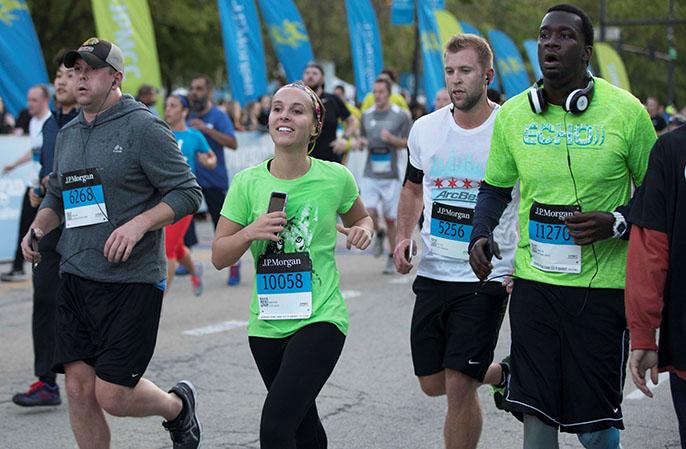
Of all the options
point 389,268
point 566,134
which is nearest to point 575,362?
point 566,134

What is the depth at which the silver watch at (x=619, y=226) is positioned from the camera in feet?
13.6

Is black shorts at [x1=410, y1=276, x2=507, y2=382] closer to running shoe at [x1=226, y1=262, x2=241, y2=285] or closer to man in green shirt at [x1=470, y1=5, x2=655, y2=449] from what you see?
man in green shirt at [x1=470, y1=5, x2=655, y2=449]

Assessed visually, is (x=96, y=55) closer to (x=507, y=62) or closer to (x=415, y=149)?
(x=415, y=149)

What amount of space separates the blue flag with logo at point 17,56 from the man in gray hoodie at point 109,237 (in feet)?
36.2

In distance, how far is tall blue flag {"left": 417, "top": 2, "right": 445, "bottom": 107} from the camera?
79.9 feet

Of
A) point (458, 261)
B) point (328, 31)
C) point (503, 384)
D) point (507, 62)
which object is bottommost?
point (507, 62)

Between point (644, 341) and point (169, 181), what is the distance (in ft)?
7.58

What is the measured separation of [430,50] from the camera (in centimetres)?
2497

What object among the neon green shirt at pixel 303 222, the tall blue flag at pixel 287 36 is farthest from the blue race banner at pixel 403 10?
the neon green shirt at pixel 303 222

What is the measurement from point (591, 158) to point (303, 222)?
1163mm

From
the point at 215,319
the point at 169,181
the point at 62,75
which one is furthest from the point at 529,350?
the point at 215,319

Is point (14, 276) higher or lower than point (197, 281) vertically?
lower

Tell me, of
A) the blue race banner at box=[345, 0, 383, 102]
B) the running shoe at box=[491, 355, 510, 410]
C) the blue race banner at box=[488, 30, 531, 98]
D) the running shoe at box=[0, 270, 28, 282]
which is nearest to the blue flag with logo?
the running shoe at box=[0, 270, 28, 282]

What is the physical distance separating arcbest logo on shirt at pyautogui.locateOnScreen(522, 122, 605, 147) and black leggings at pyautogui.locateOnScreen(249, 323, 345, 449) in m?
1.08
